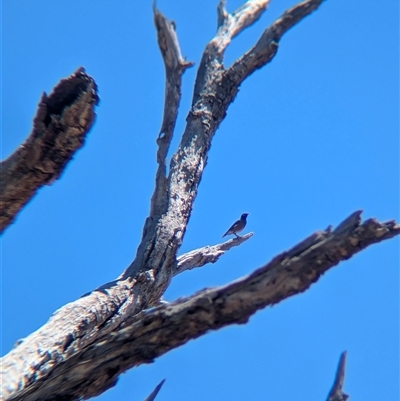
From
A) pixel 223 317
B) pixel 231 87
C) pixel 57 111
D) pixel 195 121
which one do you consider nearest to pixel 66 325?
pixel 223 317

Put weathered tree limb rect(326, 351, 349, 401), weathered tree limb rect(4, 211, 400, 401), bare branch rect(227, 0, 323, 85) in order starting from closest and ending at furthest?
weathered tree limb rect(4, 211, 400, 401) → weathered tree limb rect(326, 351, 349, 401) → bare branch rect(227, 0, 323, 85)

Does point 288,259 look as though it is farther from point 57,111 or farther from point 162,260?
point 162,260

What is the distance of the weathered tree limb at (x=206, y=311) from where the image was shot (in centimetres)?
274

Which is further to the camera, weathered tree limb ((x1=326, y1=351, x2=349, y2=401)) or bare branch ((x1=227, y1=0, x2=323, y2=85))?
bare branch ((x1=227, y1=0, x2=323, y2=85))

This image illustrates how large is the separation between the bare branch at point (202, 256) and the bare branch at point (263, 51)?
157 centimetres

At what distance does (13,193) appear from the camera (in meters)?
2.66

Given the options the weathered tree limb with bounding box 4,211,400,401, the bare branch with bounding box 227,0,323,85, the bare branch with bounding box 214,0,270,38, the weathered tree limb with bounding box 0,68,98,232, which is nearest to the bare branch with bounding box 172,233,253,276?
the bare branch with bounding box 227,0,323,85

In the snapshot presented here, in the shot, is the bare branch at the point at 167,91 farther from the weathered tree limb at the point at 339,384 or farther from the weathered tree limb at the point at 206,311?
the weathered tree limb at the point at 339,384

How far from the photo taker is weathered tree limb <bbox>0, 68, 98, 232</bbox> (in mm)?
2629

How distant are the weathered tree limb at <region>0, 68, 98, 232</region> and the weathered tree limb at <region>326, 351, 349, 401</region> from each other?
1.58 m

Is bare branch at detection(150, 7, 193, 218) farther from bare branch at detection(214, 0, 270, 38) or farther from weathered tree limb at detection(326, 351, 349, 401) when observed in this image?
weathered tree limb at detection(326, 351, 349, 401)

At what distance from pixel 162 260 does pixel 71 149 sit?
2248 mm

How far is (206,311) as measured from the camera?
9.20 ft

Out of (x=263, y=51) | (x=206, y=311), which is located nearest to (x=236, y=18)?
(x=263, y=51)
